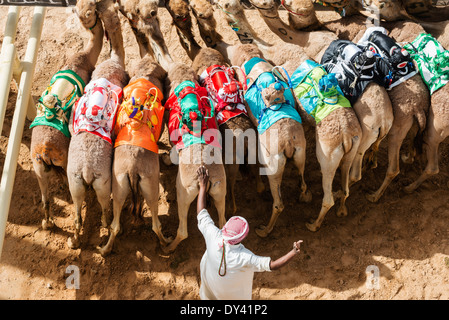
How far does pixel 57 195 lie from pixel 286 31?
4.08m

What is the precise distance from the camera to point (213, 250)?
156 inches

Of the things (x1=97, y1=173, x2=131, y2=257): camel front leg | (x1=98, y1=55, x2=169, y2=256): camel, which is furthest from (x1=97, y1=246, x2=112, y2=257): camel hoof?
(x1=97, y1=173, x2=131, y2=257): camel front leg

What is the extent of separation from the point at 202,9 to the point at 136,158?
256cm

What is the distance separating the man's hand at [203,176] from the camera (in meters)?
4.66

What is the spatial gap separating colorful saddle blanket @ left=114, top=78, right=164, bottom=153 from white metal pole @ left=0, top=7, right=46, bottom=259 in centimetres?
112

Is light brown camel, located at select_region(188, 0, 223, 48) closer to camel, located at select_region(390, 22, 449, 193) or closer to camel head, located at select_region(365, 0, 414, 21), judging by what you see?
camel head, located at select_region(365, 0, 414, 21)

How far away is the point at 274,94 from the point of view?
5.10m

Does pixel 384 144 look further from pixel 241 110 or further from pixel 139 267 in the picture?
pixel 139 267

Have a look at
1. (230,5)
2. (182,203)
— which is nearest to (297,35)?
(230,5)

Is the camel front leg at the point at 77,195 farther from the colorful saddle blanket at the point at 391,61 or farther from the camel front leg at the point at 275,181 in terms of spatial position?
the colorful saddle blanket at the point at 391,61

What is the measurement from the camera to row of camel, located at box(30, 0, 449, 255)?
190 inches

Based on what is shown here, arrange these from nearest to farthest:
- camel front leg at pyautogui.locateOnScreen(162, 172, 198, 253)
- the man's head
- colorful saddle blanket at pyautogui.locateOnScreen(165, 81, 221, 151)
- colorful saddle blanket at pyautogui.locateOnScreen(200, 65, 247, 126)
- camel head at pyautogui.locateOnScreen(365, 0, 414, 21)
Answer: the man's head
camel front leg at pyautogui.locateOnScreen(162, 172, 198, 253)
colorful saddle blanket at pyautogui.locateOnScreen(165, 81, 221, 151)
colorful saddle blanket at pyautogui.locateOnScreen(200, 65, 247, 126)
camel head at pyautogui.locateOnScreen(365, 0, 414, 21)

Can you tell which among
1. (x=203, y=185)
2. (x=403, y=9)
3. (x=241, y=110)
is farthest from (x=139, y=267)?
(x=403, y=9)

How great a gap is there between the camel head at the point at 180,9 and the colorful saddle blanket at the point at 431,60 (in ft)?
9.74
